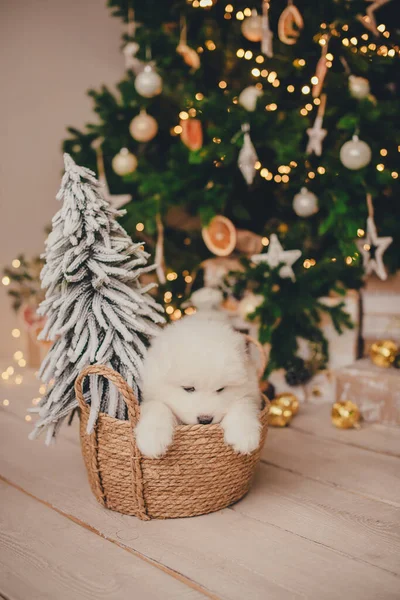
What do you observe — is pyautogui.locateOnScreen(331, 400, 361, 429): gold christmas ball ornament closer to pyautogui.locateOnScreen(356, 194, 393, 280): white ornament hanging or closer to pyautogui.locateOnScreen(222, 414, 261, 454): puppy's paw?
pyautogui.locateOnScreen(356, 194, 393, 280): white ornament hanging

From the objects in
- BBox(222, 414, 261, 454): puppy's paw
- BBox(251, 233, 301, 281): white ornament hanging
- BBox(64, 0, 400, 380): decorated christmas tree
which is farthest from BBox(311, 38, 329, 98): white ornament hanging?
BBox(222, 414, 261, 454): puppy's paw

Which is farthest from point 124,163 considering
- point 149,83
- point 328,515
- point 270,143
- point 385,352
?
point 328,515

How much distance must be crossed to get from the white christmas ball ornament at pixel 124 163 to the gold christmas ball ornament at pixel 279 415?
0.97m

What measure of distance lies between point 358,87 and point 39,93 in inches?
56.6

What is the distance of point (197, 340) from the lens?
1113mm

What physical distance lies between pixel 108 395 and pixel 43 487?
12.2 inches

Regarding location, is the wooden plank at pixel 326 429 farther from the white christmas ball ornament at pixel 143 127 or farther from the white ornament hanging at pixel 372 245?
the white christmas ball ornament at pixel 143 127

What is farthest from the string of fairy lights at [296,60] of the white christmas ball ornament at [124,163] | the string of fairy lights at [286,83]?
the white christmas ball ornament at [124,163]

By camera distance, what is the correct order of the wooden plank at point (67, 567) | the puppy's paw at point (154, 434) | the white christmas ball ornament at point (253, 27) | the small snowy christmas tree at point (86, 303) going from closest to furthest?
the wooden plank at point (67, 567)
the puppy's paw at point (154, 434)
the small snowy christmas tree at point (86, 303)
the white christmas ball ornament at point (253, 27)

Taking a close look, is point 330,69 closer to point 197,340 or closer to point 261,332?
point 261,332

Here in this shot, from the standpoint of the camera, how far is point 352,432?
5.49 feet

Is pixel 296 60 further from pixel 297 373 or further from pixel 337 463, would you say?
pixel 337 463

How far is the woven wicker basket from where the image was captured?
1.08m

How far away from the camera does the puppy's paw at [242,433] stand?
107 cm
